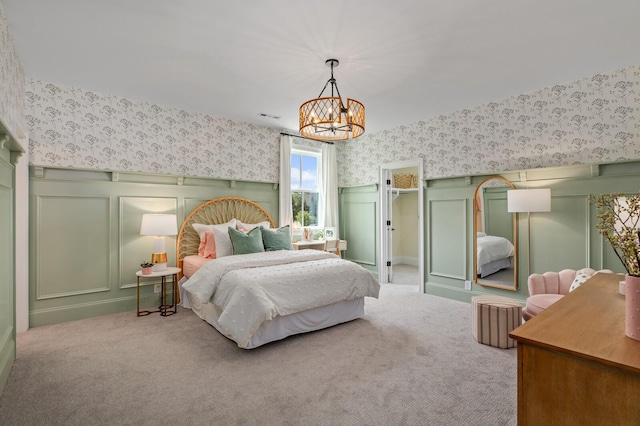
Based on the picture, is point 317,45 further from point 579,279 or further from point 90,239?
point 90,239

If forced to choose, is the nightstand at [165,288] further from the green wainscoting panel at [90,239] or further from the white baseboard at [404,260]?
the white baseboard at [404,260]

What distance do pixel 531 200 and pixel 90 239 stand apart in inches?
207

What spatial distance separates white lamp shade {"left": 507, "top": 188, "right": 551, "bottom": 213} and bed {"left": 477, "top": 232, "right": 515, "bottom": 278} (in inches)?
Result: 28.6

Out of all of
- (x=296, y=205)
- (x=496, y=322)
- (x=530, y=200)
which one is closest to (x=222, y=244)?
(x=296, y=205)

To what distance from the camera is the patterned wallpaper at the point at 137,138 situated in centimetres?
371

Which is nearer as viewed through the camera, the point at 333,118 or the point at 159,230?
the point at 333,118

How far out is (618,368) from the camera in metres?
1.02

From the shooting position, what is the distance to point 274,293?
3.08 m

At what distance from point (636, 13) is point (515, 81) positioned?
50.0 inches

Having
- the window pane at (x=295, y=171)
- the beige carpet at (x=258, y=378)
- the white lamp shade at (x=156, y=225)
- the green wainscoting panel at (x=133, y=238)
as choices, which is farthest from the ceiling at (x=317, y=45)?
the beige carpet at (x=258, y=378)

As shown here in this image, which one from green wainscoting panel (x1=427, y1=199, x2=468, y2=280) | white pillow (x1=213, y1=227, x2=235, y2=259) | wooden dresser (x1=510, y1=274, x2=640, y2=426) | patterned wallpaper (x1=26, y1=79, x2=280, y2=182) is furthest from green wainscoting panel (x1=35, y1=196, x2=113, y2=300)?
green wainscoting panel (x1=427, y1=199, x2=468, y2=280)

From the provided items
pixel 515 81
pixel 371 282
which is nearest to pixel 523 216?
pixel 515 81

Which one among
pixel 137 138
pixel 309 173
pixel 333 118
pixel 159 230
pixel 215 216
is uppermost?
pixel 137 138

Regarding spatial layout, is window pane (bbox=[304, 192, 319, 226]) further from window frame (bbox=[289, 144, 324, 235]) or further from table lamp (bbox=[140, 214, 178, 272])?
table lamp (bbox=[140, 214, 178, 272])
